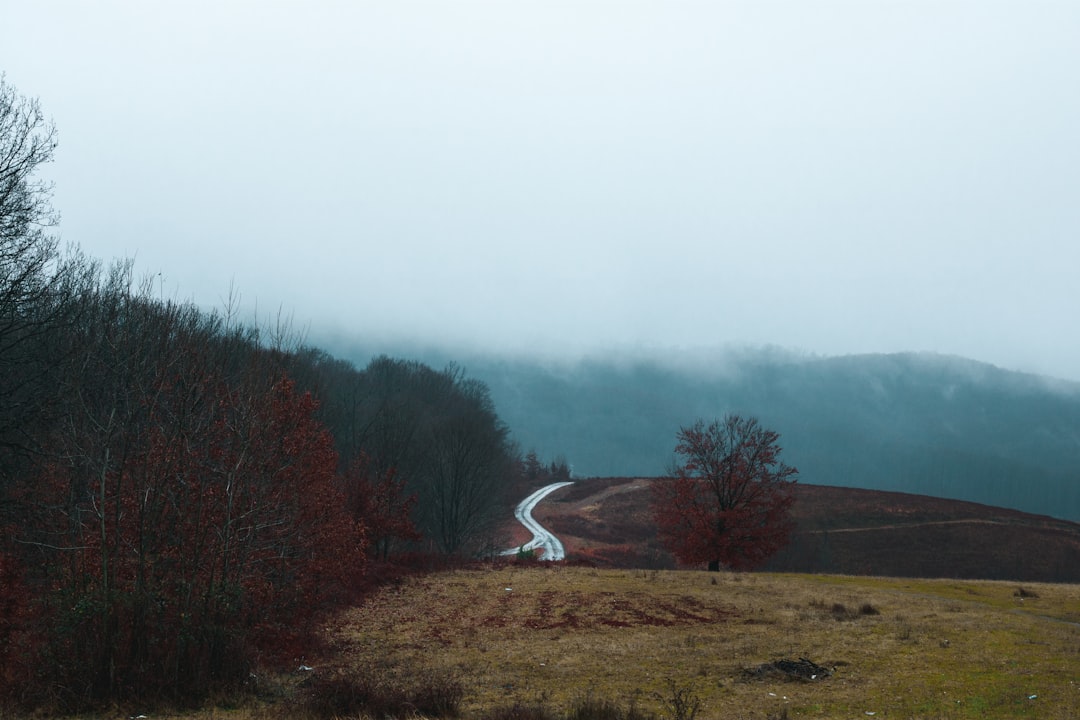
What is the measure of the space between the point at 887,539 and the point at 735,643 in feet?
229

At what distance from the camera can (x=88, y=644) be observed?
1236 centimetres

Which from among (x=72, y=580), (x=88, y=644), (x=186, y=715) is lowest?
(x=186, y=715)

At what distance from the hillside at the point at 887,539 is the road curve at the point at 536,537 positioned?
1706 mm

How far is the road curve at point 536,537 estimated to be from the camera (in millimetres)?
69819

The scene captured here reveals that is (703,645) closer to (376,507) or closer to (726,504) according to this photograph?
(376,507)

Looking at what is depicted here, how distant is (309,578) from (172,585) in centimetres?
1131

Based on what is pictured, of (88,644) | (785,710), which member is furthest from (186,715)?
(785,710)

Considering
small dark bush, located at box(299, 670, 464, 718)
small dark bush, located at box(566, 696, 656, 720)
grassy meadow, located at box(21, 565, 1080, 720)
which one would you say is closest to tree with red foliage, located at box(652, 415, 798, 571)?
grassy meadow, located at box(21, 565, 1080, 720)

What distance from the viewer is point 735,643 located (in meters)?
21.9

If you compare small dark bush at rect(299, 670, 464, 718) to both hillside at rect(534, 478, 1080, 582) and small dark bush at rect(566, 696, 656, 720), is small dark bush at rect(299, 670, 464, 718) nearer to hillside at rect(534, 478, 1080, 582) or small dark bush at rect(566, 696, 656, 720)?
small dark bush at rect(566, 696, 656, 720)

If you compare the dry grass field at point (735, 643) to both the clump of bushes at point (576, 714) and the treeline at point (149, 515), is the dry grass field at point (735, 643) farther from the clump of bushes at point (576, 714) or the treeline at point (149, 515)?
the treeline at point (149, 515)

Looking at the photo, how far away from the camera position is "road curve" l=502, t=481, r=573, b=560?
229 feet

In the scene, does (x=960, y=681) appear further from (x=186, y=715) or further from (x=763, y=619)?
(x=186, y=715)

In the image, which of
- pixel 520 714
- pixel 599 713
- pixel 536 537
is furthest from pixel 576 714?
pixel 536 537
